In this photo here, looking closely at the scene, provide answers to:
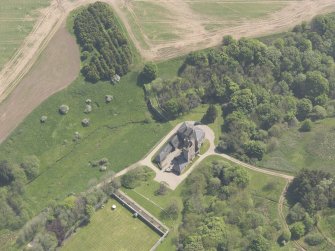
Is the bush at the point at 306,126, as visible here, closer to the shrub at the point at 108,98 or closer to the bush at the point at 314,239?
the bush at the point at 314,239

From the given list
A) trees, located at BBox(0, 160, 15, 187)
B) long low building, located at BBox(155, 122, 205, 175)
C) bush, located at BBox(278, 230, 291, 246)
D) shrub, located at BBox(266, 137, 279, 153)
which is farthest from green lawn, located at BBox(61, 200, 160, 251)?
shrub, located at BBox(266, 137, 279, 153)

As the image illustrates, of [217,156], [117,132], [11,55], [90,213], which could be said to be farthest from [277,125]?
[11,55]

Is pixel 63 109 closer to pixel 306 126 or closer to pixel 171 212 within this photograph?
pixel 171 212

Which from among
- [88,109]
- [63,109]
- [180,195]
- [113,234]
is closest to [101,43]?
[88,109]

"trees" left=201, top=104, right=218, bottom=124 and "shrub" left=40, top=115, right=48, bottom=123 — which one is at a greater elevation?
"shrub" left=40, top=115, right=48, bottom=123

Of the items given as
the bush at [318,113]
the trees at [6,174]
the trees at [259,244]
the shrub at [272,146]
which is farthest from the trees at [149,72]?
the trees at [259,244]

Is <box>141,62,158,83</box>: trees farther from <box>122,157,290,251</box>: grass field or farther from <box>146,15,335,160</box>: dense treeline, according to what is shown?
<box>122,157,290,251</box>: grass field

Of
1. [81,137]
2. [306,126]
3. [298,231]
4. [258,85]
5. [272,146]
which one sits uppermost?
[81,137]
